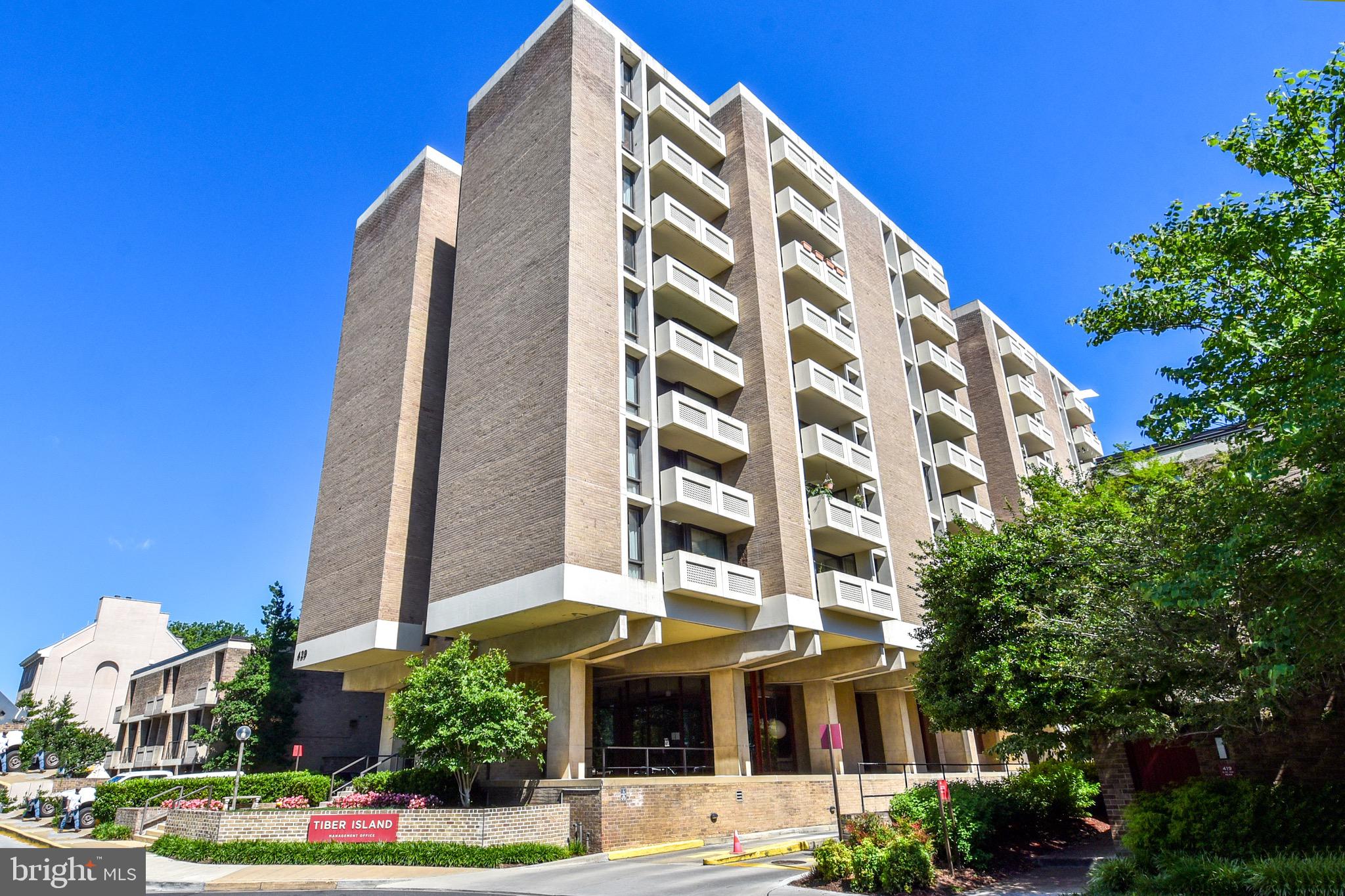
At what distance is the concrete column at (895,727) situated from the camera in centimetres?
3556

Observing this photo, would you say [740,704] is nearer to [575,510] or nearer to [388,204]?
[575,510]

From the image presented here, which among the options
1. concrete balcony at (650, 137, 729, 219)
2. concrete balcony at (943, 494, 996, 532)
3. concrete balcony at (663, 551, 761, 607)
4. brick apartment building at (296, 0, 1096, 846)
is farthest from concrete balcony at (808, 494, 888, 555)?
concrete balcony at (650, 137, 729, 219)

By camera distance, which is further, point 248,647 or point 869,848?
point 248,647

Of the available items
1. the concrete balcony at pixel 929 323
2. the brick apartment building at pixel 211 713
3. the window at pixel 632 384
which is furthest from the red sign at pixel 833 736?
the brick apartment building at pixel 211 713

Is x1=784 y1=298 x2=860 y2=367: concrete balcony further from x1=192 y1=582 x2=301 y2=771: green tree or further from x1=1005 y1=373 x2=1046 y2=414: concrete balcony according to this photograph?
x1=192 y1=582 x2=301 y2=771: green tree

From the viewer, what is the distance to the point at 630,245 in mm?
31500

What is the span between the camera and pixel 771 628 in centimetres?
2791

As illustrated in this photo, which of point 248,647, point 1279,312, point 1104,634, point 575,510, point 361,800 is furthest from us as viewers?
point 248,647

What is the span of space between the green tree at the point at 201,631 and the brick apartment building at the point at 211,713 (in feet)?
147

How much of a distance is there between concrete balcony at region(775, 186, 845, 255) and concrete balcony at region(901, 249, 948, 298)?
8023 millimetres

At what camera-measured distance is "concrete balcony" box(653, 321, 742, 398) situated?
2988cm

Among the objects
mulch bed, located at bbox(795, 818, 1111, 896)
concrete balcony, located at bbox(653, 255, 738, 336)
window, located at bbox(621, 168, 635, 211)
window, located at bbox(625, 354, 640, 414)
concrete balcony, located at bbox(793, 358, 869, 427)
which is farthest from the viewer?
concrete balcony, located at bbox(793, 358, 869, 427)

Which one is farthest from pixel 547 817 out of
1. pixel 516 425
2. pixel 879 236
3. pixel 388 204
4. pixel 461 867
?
pixel 879 236

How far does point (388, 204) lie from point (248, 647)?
2601cm
